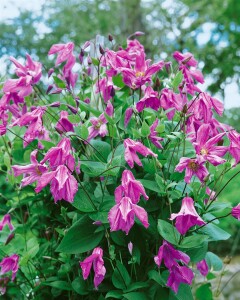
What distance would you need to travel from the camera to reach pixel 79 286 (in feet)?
4.17

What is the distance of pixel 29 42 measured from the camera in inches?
515

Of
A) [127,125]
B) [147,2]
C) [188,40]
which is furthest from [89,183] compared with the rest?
[147,2]

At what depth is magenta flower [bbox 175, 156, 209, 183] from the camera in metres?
1.06

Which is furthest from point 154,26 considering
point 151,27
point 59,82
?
point 59,82

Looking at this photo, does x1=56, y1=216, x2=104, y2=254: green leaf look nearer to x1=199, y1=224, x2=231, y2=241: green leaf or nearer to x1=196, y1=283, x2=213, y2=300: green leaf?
x1=199, y1=224, x2=231, y2=241: green leaf

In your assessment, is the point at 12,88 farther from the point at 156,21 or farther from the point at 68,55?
the point at 156,21

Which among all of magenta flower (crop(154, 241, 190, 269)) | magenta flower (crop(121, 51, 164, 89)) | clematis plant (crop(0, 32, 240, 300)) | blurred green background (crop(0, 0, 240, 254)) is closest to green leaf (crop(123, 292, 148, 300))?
clematis plant (crop(0, 32, 240, 300))

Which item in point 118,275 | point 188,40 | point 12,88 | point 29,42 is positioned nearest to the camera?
point 118,275

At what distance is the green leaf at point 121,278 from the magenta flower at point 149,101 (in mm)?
424

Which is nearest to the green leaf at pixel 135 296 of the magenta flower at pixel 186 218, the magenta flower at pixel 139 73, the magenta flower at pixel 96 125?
the magenta flower at pixel 186 218

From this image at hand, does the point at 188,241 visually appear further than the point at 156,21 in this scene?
No

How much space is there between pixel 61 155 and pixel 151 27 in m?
10.2

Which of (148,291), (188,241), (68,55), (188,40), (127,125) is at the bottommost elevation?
(188,40)

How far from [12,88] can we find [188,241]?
0.66 meters
